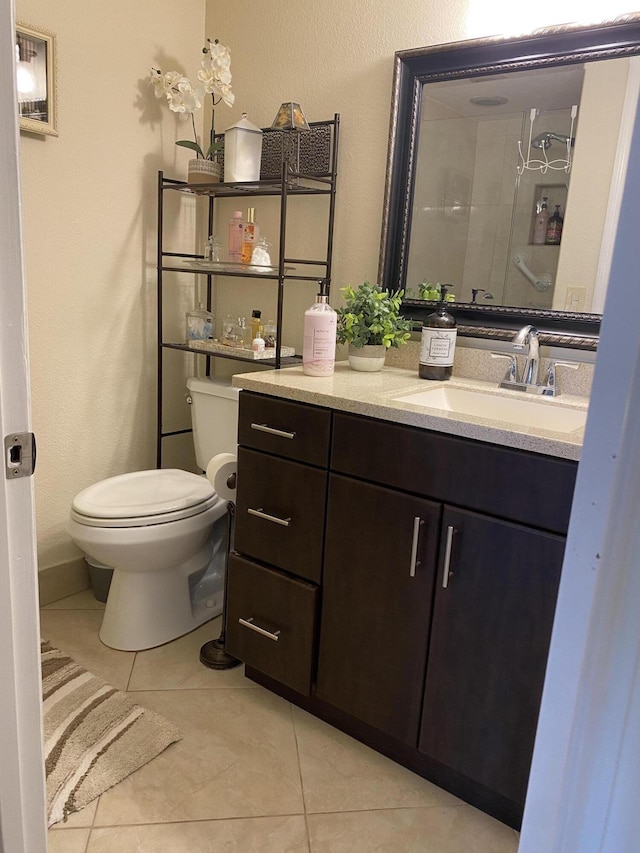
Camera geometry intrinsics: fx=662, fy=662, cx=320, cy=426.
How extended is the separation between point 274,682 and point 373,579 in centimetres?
54

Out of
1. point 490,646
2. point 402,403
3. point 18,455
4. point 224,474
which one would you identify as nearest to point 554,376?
point 402,403

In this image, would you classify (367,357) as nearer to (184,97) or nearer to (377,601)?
(377,601)

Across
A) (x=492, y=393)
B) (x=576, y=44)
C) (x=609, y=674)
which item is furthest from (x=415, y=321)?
(x=609, y=674)

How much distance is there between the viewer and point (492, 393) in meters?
1.72

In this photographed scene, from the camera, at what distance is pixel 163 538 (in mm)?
1912

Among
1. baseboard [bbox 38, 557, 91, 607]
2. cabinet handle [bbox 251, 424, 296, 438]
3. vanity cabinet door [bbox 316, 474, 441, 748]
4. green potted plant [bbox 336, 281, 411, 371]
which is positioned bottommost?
baseboard [bbox 38, 557, 91, 607]

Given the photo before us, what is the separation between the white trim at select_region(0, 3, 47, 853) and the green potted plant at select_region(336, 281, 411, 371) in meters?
1.06

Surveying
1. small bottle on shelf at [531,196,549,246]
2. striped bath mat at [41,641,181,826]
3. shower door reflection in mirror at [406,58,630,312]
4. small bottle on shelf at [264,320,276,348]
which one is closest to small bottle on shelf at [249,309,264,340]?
small bottle on shelf at [264,320,276,348]

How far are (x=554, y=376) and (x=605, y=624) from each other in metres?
1.19

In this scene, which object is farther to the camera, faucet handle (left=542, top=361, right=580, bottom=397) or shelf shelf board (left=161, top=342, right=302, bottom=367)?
shelf shelf board (left=161, top=342, right=302, bottom=367)

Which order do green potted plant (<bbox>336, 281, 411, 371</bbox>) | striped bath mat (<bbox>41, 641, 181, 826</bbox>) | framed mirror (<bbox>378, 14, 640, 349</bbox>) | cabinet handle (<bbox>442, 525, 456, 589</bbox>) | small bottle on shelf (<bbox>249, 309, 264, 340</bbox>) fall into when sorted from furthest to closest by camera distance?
small bottle on shelf (<bbox>249, 309, 264, 340</bbox>) < green potted plant (<bbox>336, 281, 411, 371</bbox>) < framed mirror (<bbox>378, 14, 640, 349</bbox>) < striped bath mat (<bbox>41, 641, 181, 826</bbox>) < cabinet handle (<bbox>442, 525, 456, 589</bbox>)

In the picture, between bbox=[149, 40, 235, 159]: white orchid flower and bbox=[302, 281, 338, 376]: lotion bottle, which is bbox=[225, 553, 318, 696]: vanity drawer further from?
bbox=[149, 40, 235, 159]: white orchid flower

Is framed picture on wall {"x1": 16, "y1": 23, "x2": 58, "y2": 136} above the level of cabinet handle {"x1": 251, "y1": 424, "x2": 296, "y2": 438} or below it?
above

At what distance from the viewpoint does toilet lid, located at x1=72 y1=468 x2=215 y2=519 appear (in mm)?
1896
